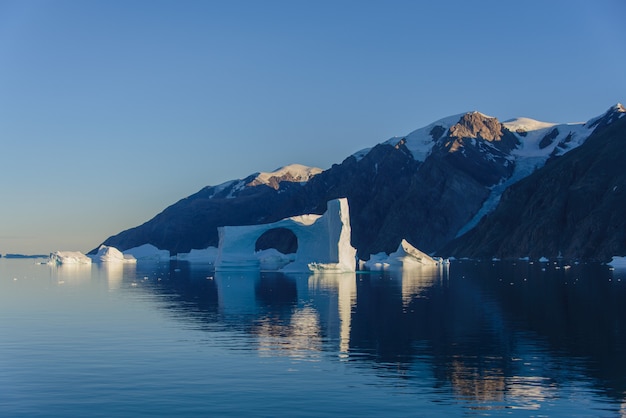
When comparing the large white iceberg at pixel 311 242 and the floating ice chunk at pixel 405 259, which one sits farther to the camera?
the floating ice chunk at pixel 405 259

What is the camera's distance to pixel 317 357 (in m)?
29.9

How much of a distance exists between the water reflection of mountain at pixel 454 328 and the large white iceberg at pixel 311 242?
21.5 meters

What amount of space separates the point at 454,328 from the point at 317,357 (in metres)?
10.7

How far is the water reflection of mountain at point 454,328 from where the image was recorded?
2597 centimetres

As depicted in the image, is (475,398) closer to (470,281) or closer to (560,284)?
(560,284)

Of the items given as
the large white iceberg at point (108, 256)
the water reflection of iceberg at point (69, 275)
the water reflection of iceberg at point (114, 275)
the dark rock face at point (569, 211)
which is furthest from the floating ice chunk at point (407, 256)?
the large white iceberg at point (108, 256)

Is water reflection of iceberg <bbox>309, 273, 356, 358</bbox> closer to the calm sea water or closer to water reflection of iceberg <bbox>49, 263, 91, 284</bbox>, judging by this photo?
the calm sea water

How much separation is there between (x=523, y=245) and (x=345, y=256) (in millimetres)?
76730

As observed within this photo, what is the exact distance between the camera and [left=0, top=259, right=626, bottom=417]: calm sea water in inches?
872

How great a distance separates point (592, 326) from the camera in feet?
125

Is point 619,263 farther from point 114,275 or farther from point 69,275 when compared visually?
point 69,275

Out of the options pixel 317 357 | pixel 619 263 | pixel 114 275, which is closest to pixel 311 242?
pixel 114 275

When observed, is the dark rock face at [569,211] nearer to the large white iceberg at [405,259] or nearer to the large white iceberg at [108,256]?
the large white iceberg at [405,259]

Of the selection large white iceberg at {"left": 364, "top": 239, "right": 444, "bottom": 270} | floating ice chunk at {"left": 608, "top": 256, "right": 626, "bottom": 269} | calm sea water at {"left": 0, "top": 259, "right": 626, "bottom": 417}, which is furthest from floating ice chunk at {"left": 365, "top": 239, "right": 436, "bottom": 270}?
calm sea water at {"left": 0, "top": 259, "right": 626, "bottom": 417}
